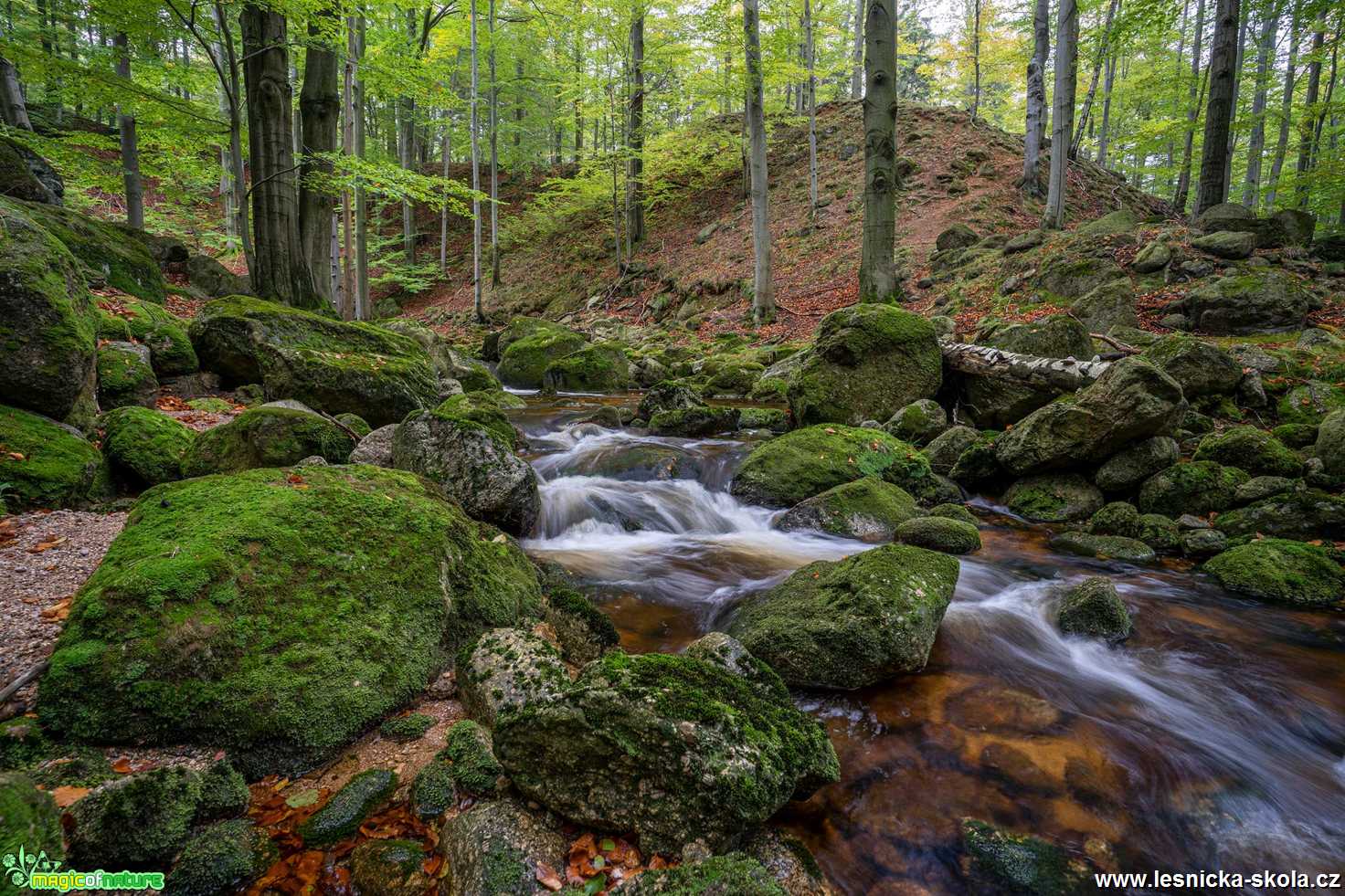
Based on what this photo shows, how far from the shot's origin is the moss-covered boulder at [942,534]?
17.6ft

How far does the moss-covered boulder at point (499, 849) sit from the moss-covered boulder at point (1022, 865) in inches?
66.1

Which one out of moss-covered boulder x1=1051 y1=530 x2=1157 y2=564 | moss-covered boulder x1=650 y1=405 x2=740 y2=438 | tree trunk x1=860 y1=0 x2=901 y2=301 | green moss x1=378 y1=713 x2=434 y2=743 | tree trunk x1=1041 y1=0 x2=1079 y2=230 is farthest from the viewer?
tree trunk x1=1041 y1=0 x2=1079 y2=230

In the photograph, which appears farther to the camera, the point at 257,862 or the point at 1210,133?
the point at 1210,133

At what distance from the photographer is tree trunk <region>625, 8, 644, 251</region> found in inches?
774

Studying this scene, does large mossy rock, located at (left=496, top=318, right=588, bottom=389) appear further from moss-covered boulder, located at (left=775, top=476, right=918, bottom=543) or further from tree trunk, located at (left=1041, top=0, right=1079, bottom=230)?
tree trunk, located at (left=1041, top=0, right=1079, bottom=230)

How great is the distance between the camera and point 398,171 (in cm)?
873

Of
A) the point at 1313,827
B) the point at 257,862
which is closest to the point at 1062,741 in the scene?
the point at 1313,827

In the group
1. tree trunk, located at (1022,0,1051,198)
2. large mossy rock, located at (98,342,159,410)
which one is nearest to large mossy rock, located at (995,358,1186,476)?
large mossy rock, located at (98,342,159,410)

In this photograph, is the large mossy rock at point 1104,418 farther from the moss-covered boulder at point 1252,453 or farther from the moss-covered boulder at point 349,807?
the moss-covered boulder at point 349,807

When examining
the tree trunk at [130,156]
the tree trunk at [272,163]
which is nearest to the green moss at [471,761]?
the tree trunk at [272,163]

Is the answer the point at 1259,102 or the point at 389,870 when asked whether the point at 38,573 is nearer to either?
the point at 389,870

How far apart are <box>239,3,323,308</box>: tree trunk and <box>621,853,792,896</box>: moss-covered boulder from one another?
9480 mm

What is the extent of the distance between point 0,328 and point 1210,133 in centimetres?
1721

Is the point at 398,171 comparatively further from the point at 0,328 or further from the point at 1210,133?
the point at 1210,133
